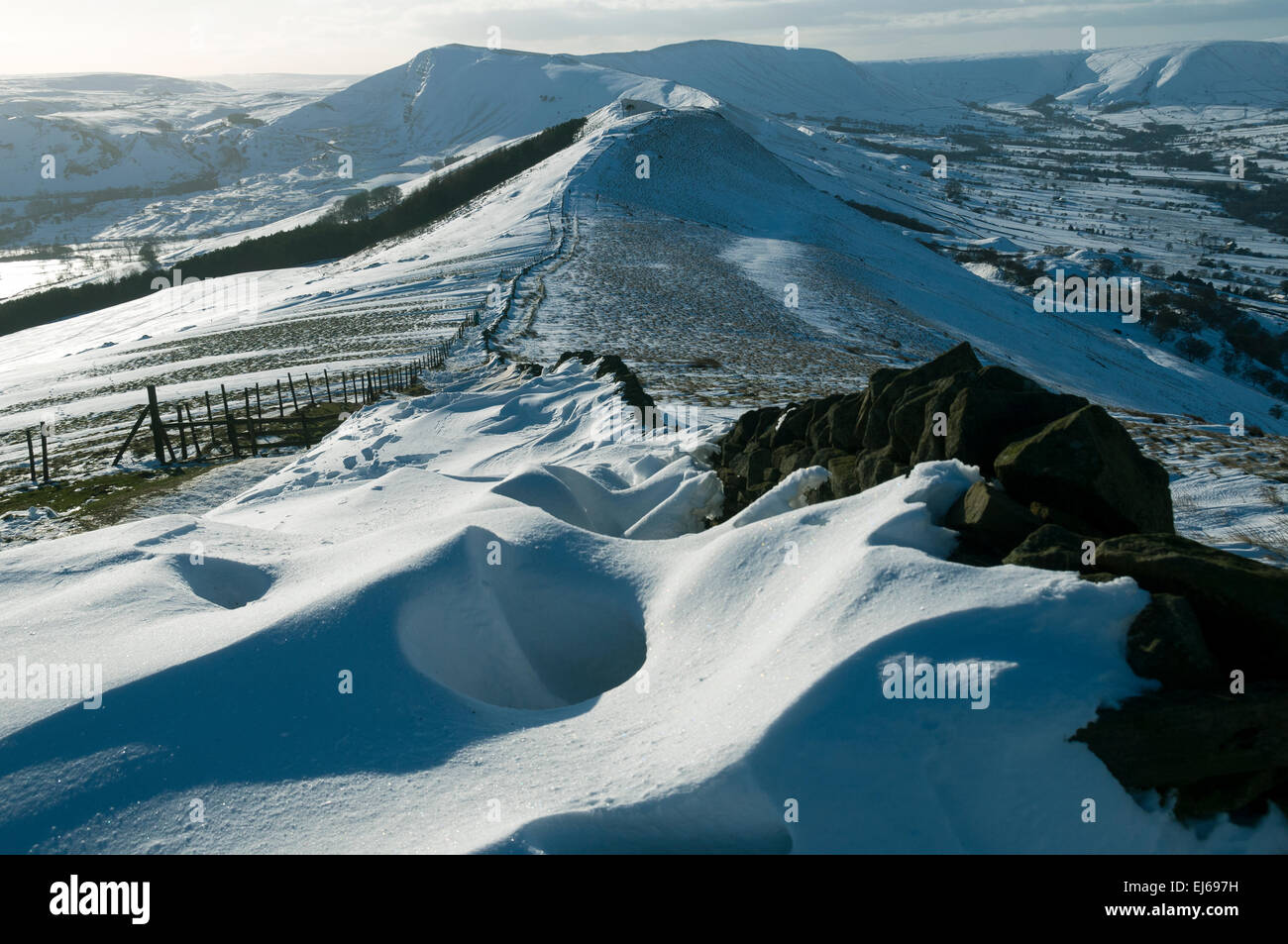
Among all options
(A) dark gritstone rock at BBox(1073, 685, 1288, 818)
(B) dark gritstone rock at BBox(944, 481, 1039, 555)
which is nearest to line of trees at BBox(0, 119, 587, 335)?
(B) dark gritstone rock at BBox(944, 481, 1039, 555)

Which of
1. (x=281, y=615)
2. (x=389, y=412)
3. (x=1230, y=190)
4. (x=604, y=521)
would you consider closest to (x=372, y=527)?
(x=604, y=521)

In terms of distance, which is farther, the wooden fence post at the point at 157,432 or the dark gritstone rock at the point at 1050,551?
the wooden fence post at the point at 157,432

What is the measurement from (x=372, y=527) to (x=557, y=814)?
718 centimetres

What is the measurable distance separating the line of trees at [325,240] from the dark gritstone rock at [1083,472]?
80098 millimetres

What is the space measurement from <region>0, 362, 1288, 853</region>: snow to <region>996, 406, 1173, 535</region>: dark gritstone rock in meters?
0.52

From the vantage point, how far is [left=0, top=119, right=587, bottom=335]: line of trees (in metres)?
72.8

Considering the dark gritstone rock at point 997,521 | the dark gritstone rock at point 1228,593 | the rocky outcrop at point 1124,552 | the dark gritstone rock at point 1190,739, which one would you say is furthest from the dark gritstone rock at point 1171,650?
the dark gritstone rock at point 997,521

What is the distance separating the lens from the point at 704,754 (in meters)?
4.32

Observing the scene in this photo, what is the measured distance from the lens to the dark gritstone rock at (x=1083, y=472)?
5832mm

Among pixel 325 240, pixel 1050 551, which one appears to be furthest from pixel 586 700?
pixel 325 240

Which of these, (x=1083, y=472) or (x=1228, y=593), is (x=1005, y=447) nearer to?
(x=1083, y=472)

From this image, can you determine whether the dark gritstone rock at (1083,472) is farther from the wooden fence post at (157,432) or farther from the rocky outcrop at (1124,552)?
the wooden fence post at (157,432)
